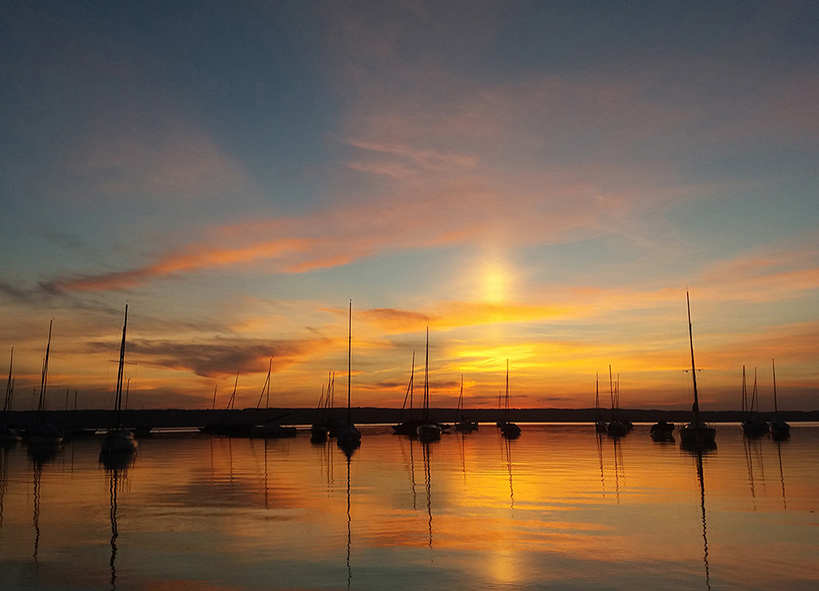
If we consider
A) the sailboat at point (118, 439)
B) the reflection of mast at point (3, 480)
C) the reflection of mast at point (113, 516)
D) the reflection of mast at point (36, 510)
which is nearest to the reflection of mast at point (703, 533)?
the reflection of mast at point (3, 480)

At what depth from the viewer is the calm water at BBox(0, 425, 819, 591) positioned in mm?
18312

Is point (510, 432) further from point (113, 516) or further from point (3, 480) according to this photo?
point (113, 516)

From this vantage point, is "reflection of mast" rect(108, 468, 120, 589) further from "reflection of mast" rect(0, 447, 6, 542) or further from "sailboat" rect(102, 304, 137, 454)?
"sailboat" rect(102, 304, 137, 454)

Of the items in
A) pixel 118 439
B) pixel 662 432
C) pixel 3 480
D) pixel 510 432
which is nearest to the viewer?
pixel 3 480

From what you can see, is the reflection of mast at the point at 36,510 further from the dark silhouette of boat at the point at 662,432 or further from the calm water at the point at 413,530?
the dark silhouette of boat at the point at 662,432

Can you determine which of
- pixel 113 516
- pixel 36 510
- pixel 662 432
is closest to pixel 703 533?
pixel 113 516

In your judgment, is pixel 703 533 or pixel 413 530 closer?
pixel 703 533

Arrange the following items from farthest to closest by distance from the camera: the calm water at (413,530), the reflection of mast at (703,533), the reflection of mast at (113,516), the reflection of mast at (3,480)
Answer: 1. the reflection of mast at (3,480)
2. the reflection of mast at (113,516)
3. the calm water at (413,530)
4. the reflection of mast at (703,533)

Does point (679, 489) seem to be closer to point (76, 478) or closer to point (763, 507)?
point (763, 507)

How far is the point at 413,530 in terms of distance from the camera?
25.3 m

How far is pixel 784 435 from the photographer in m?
110

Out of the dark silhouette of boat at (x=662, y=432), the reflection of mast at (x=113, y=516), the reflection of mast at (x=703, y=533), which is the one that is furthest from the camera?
the dark silhouette of boat at (x=662, y=432)

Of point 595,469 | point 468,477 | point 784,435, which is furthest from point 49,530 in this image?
point 784,435

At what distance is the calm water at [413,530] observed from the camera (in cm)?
1831
